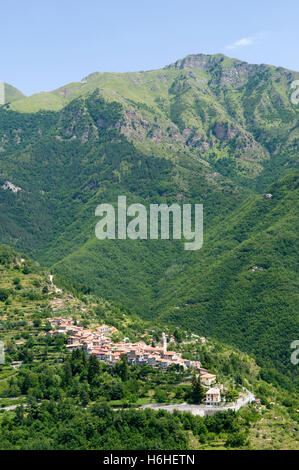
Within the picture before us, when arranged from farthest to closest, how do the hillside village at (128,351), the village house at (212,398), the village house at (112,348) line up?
the village house at (112,348) < the hillside village at (128,351) < the village house at (212,398)

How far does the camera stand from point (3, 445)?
74.7 m

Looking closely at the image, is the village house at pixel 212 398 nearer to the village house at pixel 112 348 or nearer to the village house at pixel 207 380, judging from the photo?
the village house at pixel 207 380

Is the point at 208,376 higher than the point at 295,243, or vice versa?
the point at 295,243

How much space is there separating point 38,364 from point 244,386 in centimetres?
2694

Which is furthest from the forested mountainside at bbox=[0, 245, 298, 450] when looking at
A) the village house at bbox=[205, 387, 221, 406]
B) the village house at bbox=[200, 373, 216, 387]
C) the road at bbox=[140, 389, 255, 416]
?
the village house at bbox=[200, 373, 216, 387]

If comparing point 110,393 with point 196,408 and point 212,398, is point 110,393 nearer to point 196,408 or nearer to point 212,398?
point 196,408

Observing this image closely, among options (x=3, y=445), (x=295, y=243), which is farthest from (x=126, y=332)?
(x=295, y=243)

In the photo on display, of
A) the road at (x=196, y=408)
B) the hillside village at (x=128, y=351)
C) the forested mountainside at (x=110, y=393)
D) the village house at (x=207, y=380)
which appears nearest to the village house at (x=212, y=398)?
the hillside village at (x=128, y=351)

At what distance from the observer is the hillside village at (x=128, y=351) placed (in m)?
90.6

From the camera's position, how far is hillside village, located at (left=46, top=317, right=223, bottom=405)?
297ft

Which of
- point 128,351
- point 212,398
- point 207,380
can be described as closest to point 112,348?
point 128,351

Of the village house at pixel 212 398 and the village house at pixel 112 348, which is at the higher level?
the village house at pixel 112 348
